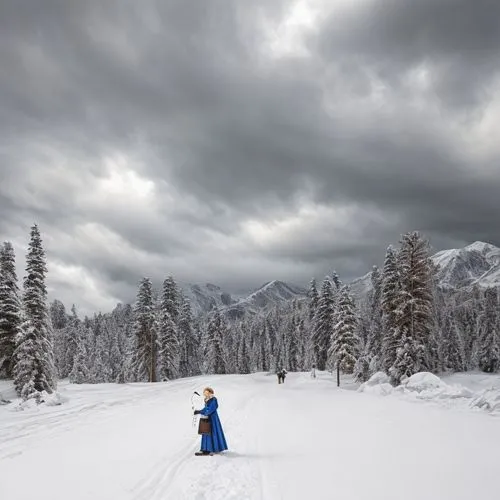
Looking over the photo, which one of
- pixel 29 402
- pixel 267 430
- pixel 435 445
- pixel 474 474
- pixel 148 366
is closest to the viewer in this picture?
pixel 474 474

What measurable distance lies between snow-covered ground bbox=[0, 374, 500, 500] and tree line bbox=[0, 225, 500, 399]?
530 inches

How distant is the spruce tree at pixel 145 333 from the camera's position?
1961 inches

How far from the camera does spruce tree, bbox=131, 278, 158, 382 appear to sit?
4981 centimetres

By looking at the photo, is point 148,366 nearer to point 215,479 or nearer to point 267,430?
point 267,430

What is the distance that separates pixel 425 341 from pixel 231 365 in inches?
3055

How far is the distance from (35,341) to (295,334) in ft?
254

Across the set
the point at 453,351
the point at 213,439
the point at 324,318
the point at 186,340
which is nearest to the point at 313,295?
the point at 324,318

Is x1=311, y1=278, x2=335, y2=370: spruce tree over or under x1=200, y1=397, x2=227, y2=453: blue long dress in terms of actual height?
over

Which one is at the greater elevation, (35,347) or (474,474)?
(35,347)

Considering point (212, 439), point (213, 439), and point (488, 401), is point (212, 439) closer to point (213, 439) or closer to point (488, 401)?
point (213, 439)

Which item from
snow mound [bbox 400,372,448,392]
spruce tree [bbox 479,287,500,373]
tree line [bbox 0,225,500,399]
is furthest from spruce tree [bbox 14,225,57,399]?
spruce tree [bbox 479,287,500,373]

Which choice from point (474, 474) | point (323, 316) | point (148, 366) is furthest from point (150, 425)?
point (323, 316)

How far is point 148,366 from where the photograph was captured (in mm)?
51094

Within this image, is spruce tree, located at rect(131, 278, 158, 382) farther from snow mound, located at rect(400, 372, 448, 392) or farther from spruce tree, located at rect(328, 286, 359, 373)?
snow mound, located at rect(400, 372, 448, 392)
